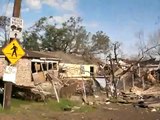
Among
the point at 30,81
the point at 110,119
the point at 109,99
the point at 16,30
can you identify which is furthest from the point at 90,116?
the point at 30,81

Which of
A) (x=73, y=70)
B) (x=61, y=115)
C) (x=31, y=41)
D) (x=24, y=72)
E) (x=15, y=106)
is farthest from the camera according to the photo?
(x=31, y=41)

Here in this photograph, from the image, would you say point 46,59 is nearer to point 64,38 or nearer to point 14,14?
point 14,14

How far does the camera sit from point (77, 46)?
70.8 metres

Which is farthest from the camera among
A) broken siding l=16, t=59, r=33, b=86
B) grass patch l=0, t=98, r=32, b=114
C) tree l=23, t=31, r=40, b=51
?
tree l=23, t=31, r=40, b=51

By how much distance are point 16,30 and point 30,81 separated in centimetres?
2009

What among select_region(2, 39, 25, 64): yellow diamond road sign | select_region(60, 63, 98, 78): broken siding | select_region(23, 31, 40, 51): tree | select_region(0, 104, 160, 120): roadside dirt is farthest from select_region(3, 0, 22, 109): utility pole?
select_region(23, 31, 40, 51): tree

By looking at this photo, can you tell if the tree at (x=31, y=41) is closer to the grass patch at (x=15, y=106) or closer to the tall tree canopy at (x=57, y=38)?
the tall tree canopy at (x=57, y=38)

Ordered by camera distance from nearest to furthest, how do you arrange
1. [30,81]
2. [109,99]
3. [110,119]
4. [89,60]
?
[110,119] → [109,99] → [30,81] → [89,60]

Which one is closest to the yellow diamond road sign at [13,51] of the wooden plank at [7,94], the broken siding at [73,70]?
the wooden plank at [7,94]

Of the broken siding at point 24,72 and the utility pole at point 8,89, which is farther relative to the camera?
the broken siding at point 24,72

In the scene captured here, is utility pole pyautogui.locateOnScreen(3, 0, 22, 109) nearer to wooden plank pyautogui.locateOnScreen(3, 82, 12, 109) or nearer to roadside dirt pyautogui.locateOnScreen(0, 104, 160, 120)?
wooden plank pyautogui.locateOnScreen(3, 82, 12, 109)

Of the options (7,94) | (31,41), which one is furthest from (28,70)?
(31,41)

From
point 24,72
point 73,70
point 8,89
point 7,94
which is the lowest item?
point 7,94

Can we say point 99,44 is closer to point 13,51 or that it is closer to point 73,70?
point 73,70
